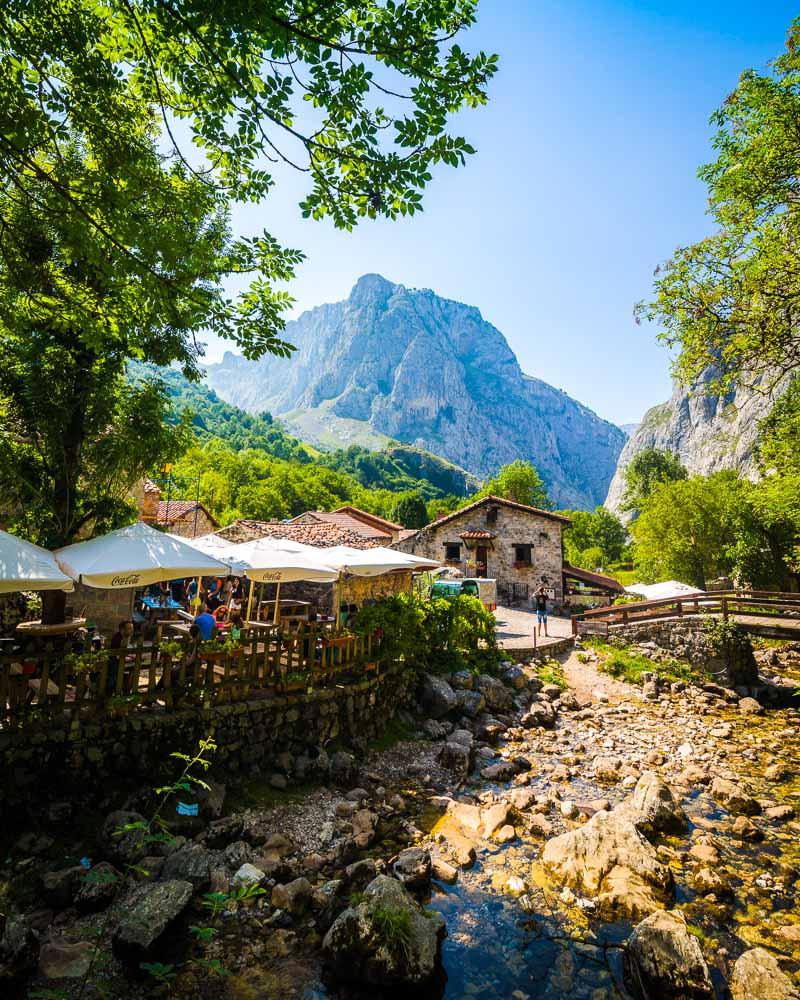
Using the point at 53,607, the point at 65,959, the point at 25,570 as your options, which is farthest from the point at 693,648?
the point at 25,570

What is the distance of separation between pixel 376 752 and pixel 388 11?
10.9 meters

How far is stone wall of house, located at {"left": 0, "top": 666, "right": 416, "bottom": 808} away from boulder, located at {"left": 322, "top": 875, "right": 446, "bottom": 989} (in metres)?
3.85

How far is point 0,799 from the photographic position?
20.2 feet

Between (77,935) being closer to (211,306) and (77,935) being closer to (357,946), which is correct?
(357,946)

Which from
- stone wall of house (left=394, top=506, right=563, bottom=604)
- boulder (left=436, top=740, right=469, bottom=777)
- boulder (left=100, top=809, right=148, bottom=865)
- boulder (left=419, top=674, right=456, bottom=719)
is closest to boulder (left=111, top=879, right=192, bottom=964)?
boulder (left=100, top=809, right=148, bottom=865)

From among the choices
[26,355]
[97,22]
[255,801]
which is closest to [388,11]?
[97,22]

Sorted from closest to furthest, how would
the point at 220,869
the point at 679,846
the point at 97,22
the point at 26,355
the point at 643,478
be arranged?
the point at 97,22 → the point at 220,869 → the point at 679,846 → the point at 26,355 → the point at 643,478

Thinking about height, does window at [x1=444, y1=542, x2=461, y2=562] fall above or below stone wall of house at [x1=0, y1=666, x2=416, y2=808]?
above

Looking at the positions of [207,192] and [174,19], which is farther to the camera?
[207,192]

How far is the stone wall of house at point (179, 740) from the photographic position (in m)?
6.48

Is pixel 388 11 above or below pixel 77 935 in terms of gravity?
above

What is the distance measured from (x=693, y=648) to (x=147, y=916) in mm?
19057

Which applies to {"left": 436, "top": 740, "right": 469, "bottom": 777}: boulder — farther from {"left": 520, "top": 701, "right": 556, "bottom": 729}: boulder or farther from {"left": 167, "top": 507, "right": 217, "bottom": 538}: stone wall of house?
{"left": 167, "top": 507, "right": 217, "bottom": 538}: stone wall of house

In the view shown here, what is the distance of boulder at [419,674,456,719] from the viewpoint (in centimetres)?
1210
